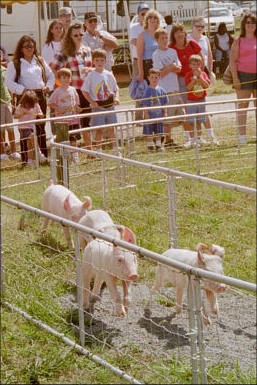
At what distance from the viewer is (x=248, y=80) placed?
A: 47.6 ft

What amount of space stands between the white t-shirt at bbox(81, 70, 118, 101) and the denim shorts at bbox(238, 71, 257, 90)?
197 cm

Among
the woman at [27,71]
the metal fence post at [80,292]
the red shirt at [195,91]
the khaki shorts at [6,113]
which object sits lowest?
the metal fence post at [80,292]

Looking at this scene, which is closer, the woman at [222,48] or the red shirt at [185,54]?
the red shirt at [185,54]

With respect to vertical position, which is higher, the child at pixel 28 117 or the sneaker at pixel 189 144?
Answer: the child at pixel 28 117

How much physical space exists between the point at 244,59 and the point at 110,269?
8.35 metres

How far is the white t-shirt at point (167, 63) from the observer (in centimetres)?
1452

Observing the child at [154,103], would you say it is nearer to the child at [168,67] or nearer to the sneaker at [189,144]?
the child at [168,67]

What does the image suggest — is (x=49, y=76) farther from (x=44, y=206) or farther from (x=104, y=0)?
(x=104, y=0)

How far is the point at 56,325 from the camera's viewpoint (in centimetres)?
668

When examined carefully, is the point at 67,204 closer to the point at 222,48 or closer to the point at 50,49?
the point at 50,49

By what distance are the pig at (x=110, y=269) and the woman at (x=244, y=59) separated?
A: 757 cm

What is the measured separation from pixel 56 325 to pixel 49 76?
7.50 meters

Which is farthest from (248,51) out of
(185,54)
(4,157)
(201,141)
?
(4,157)

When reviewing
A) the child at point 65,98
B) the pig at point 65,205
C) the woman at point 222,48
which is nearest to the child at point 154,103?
the child at point 65,98
